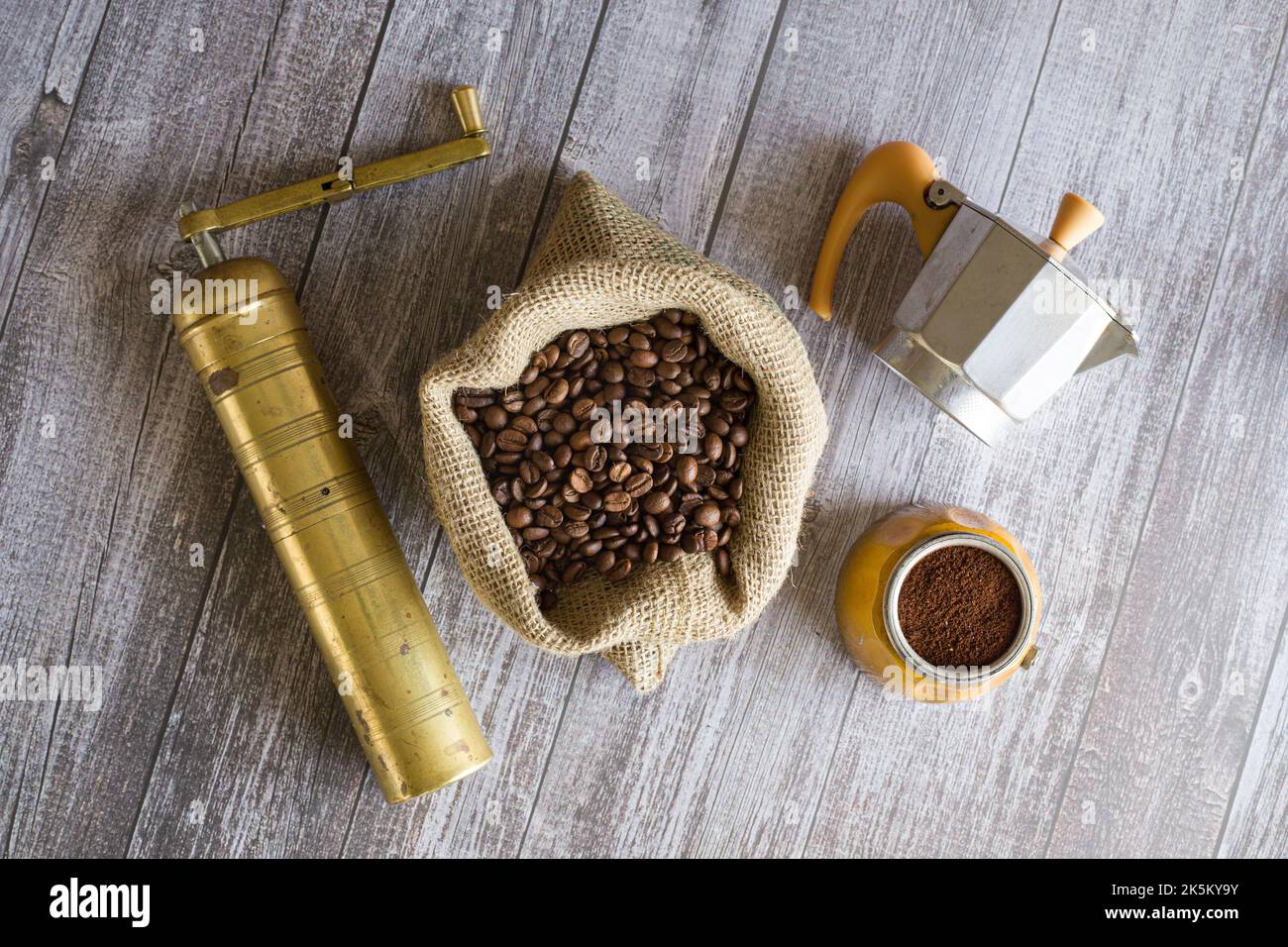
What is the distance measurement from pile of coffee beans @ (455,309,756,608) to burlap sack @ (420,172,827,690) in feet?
0.07

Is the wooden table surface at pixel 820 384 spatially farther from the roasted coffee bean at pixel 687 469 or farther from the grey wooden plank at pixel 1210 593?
the roasted coffee bean at pixel 687 469

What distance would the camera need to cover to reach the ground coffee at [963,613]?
3.27 feet

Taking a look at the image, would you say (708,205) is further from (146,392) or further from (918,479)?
(146,392)

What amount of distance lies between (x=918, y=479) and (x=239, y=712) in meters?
0.89

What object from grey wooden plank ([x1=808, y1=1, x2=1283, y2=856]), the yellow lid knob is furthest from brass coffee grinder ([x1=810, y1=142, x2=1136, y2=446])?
grey wooden plank ([x1=808, y1=1, x2=1283, y2=856])

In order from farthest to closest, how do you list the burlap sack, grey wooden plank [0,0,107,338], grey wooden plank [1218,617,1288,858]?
grey wooden plank [1218,617,1288,858] < grey wooden plank [0,0,107,338] < the burlap sack

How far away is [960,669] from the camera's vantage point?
992mm

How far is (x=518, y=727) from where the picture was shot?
112cm

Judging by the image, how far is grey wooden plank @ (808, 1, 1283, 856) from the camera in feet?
3.73

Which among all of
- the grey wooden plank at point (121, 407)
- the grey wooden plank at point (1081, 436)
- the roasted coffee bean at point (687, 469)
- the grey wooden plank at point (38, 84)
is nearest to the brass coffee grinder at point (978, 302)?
the grey wooden plank at point (1081, 436)

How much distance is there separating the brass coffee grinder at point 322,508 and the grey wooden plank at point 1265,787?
1.00 metres

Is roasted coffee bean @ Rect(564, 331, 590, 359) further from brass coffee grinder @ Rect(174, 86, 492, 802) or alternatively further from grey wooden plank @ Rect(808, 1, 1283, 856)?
grey wooden plank @ Rect(808, 1, 1283, 856)

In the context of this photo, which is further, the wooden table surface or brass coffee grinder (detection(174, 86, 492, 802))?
the wooden table surface

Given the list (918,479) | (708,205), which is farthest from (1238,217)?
(708,205)
